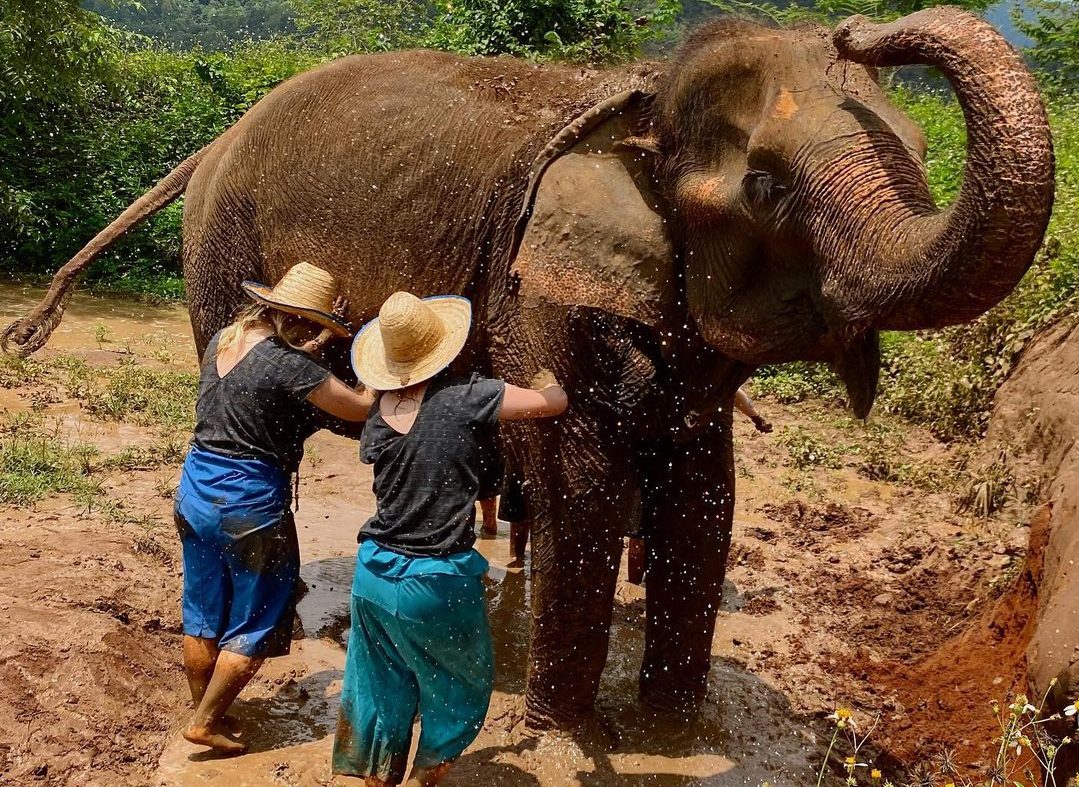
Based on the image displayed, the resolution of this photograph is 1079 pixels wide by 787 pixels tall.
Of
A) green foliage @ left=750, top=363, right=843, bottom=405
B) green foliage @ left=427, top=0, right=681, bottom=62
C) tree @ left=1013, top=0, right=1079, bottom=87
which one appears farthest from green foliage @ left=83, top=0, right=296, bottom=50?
green foliage @ left=750, top=363, right=843, bottom=405

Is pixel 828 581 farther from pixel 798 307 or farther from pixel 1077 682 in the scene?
pixel 798 307

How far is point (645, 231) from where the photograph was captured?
3.89 m

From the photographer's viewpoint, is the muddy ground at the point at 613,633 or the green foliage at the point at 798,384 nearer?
the muddy ground at the point at 613,633

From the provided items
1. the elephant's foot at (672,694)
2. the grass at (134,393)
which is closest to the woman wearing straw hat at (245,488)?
the elephant's foot at (672,694)

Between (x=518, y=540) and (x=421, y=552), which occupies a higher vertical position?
(x=421, y=552)

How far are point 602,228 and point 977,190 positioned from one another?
4.92 feet

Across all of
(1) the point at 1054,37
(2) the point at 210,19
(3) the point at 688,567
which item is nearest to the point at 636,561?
(3) the point at 688,567

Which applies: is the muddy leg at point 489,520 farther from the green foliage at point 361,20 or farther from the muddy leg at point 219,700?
the green foliage at point 361,20

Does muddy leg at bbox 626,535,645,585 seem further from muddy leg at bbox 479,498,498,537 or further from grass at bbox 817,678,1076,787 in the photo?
grass at bbox 817,678,1076,787

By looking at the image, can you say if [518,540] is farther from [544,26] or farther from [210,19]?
[210,19]

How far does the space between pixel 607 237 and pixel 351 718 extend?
74.8 inches

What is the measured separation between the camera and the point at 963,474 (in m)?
7.08

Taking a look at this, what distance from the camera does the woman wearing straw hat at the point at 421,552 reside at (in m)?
3.58

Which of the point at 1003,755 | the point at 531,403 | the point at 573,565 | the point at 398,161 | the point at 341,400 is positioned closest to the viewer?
the point at 1003,755
